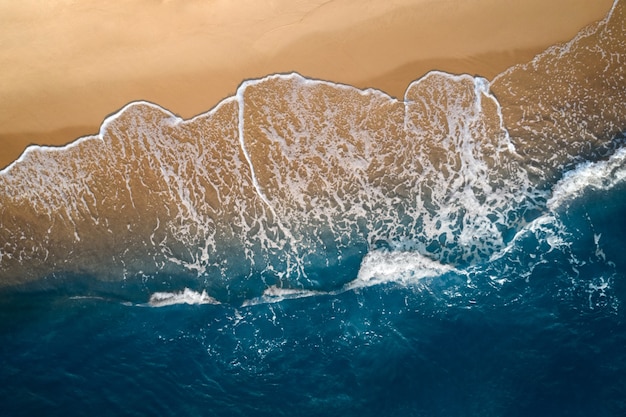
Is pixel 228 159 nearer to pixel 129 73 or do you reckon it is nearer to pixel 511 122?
pixel 129 73

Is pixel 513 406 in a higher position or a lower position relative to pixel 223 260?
lower

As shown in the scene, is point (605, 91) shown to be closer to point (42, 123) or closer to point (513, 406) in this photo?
point (513, 406)

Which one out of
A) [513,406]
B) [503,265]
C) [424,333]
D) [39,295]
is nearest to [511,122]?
[503,265]

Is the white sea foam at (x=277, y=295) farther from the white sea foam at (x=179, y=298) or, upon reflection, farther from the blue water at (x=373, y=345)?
the white sea foam at (x=179, y=298)

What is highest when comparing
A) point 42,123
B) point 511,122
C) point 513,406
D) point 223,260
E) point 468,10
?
point 468,10

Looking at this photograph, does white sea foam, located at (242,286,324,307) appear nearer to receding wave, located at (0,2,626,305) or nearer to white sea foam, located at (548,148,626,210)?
receding wave, located at (0,2,626,305)

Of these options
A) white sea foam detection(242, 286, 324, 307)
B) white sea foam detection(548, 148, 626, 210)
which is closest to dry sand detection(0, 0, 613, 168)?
white sea foam detection(548, 148, 626, 210)

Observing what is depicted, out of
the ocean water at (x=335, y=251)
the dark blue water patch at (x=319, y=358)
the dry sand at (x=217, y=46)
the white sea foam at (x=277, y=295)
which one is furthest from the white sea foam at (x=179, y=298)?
the dry sand at (x=217, y=46)

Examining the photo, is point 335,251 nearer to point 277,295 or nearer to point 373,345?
point 277,295
